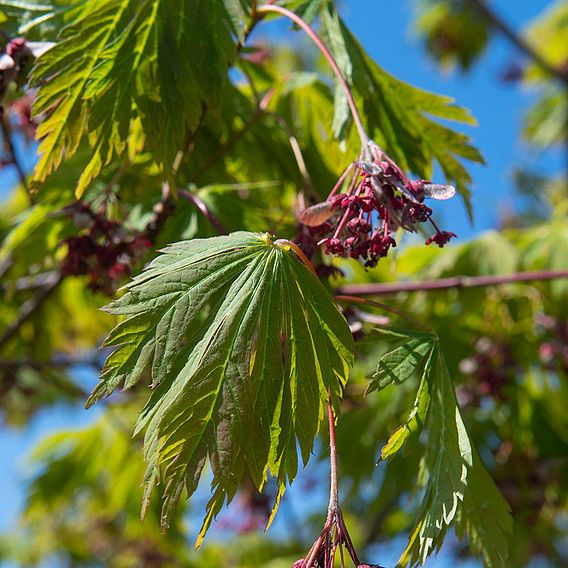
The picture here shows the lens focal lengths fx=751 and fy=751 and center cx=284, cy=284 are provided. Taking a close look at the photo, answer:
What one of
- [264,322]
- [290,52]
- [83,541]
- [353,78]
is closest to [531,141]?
[290,52]

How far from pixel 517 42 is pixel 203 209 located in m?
4.71

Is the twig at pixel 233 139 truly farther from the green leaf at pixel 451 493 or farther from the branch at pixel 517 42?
the branch at pixel 517 42

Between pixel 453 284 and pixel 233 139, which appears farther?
pixel 453 284

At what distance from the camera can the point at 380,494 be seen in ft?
9.61

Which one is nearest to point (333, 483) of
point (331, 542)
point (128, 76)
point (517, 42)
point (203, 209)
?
point (331, 542)

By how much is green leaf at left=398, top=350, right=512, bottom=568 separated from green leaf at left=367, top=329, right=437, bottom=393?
0.03m

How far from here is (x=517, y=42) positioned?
5.48m

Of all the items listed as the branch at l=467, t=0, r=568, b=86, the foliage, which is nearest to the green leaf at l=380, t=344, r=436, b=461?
the foliage

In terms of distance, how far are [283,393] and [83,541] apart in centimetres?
463

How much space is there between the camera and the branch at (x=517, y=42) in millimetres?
5266

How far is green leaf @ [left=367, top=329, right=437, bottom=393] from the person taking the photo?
3.96 ft

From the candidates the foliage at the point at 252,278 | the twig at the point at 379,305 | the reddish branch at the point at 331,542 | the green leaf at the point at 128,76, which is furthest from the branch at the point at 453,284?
the reddish branch at the point at 331,542

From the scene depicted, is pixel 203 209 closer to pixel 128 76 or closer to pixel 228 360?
pixel 128 76

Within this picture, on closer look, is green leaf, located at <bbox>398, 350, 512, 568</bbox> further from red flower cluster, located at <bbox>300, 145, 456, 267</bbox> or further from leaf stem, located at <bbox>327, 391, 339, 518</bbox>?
red flower cluster, located at <bbox>300, 145, 456, 267</bbox>
